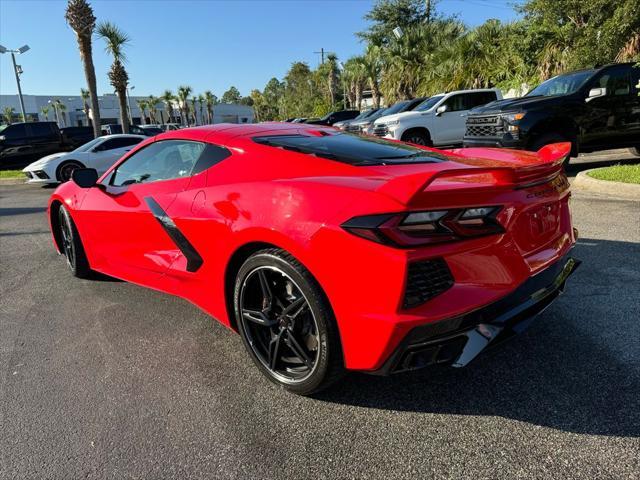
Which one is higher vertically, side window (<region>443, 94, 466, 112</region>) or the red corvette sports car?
side window (<region>443, 94, 466, 112</region>)

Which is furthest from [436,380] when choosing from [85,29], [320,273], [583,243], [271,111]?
[271,111]

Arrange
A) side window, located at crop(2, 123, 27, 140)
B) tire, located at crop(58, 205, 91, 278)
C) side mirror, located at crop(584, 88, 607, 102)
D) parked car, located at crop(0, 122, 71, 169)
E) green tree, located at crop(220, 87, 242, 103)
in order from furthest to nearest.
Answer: green tree, located at crop(220, 87, 242, 103) → parked car, located at crop(0, 122, 71, 169) → side window, located at crop(2, 123, 27, 140) → side mirror, located at crop(584, 88, 607, 102) → tire, located at crop(58, 205, 91, 278)

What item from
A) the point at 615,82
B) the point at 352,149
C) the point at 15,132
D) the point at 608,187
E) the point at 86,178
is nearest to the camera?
the point at 352,149

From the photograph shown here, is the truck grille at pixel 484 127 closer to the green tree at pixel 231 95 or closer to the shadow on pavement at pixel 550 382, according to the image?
the shadow on pavement at pixel 550 382

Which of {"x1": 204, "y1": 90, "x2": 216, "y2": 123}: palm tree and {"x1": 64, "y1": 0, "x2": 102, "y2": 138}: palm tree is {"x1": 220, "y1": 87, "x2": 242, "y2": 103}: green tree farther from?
{"x1": 64, "y1": 0, "x2": 102, "y2": 138}: palm tree

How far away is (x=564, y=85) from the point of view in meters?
8.88

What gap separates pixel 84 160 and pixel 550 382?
1274 cm

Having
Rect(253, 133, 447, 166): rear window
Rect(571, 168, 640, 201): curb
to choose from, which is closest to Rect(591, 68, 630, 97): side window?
Rect(571, 168, 640, 201): curb

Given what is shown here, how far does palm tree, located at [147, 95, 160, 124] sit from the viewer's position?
75062 mm

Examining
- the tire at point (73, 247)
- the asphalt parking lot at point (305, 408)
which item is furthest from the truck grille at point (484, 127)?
the tire at point (73, 247)

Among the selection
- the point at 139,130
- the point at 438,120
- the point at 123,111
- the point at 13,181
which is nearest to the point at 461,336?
the point at 438,120

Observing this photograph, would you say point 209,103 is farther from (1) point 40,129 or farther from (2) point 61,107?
(1) point 40,129

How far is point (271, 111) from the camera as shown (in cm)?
9594

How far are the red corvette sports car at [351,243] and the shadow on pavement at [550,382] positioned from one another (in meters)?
0.34
